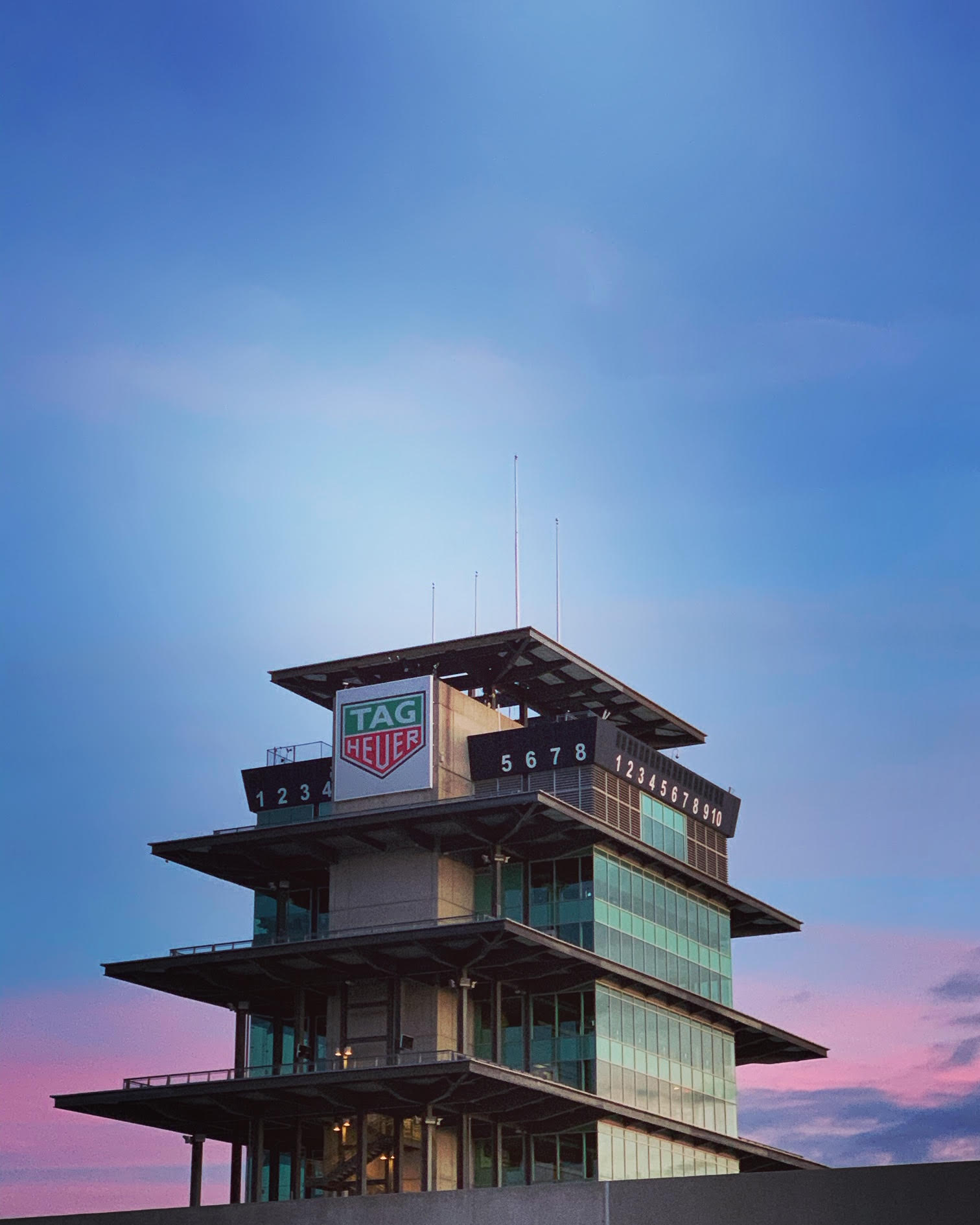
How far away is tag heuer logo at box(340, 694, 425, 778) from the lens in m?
96.2

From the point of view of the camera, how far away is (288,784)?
102 metres

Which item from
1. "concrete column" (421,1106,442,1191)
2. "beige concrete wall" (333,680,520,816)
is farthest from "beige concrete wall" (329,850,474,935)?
"concrete column" (421,1106,442,1191)

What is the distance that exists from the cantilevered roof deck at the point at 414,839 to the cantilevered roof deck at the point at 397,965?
15.8 feet

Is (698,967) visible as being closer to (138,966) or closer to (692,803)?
(692,803)

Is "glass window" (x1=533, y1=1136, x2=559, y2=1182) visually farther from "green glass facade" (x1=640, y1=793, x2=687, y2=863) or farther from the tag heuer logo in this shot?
the tag heuer logo

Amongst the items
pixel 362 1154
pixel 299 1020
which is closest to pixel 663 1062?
pixel 362 1154

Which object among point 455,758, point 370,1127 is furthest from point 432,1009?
point 455,758

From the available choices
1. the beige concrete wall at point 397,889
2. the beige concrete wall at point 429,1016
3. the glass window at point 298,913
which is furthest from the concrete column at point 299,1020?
the beige concrete wall at point 429,1016

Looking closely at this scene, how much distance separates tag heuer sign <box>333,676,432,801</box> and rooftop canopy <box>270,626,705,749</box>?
341cm

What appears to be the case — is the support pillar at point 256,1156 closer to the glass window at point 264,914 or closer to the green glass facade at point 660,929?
the glass window at point 264,914

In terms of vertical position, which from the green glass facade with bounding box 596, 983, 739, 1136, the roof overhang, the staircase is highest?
the green glass facade with bounding box 596, 983, 739, 1136

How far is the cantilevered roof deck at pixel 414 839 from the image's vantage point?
9212 cm

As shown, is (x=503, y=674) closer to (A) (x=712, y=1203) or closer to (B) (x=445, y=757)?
(B) (x=445, y=757)

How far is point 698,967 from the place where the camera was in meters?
105
